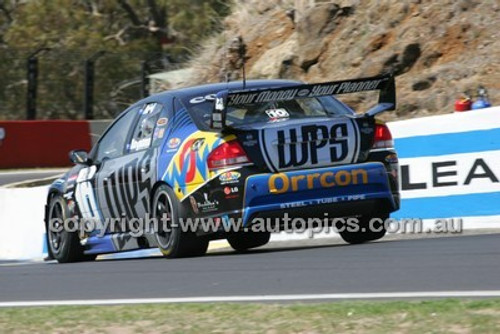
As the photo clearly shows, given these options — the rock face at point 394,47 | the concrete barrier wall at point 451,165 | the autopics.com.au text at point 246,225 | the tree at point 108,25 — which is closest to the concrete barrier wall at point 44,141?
the rock face at point 394,47

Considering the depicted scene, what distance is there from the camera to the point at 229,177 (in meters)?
9.88

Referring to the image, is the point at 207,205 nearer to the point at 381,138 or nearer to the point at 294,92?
the point at 294,92

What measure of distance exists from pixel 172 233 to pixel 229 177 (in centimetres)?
80

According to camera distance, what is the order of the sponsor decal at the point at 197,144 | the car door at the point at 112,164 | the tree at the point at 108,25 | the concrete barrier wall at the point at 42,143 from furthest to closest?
1. the tree at the point at 108,25
2. the concrete barrier wall at the point at 42,143
3. the car door at the point at 112,164
4. the sponsor decal at the point at 197,144

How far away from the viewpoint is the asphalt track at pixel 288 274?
25.6 feet

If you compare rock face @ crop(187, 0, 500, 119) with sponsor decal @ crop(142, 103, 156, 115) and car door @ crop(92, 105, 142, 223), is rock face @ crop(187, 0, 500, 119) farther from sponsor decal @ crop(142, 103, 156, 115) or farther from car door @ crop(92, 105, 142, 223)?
sponsor decal @ crop(142, 103, 156, 115)

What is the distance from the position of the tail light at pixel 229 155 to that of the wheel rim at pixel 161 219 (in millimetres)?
654

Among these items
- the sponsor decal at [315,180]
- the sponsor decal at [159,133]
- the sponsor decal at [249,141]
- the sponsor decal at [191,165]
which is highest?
the sponsor decal at [159,133]

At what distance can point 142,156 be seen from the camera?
10797mm

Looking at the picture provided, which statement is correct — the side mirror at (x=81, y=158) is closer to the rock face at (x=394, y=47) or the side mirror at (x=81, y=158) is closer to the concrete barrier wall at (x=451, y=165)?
the concrete barrier wall at (x=451, y=165)

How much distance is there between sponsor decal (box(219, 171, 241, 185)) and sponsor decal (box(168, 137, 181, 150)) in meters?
0.65

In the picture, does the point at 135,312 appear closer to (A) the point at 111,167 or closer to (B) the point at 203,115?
(B) the point at 203,115

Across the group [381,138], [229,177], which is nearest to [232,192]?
[229,177]

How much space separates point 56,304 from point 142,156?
3.10 m
